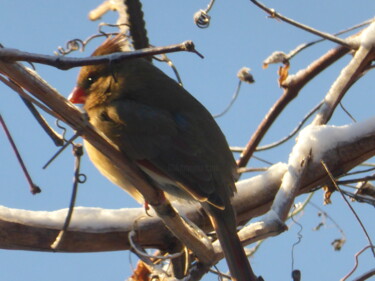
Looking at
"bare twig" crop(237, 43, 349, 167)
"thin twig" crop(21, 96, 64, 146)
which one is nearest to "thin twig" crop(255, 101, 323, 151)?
"bare twig" crop(237, 43, 349, 167)

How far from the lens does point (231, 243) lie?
2.93m

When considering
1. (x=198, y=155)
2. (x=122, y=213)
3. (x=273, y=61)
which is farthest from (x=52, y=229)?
(x=273, y=61)

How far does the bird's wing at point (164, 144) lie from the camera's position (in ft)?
10.0

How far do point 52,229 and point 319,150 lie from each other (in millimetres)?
1158

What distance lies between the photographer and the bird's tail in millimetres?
2822

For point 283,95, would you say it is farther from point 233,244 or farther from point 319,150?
point 233,244

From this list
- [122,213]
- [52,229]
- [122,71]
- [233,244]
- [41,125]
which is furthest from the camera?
[122,71]

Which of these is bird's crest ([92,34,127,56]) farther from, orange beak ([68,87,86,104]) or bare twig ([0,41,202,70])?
bare twig ([0,41,202,70])

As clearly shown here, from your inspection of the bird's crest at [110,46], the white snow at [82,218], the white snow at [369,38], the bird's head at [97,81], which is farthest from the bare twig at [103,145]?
the white snow at [369,38]

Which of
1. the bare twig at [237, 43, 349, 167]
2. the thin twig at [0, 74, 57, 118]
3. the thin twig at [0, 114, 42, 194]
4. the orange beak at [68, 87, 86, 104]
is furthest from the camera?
the bare twig at [237, 43, 349, 167]

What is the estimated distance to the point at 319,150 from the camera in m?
3.30

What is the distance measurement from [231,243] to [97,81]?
1.11m

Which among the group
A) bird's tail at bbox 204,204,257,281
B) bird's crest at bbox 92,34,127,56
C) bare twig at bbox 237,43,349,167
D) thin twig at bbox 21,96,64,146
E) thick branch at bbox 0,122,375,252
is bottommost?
bird's tail at bbox 204,204,257,281

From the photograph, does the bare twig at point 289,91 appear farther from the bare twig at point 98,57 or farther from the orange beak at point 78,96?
the bare twig at point 98,57
